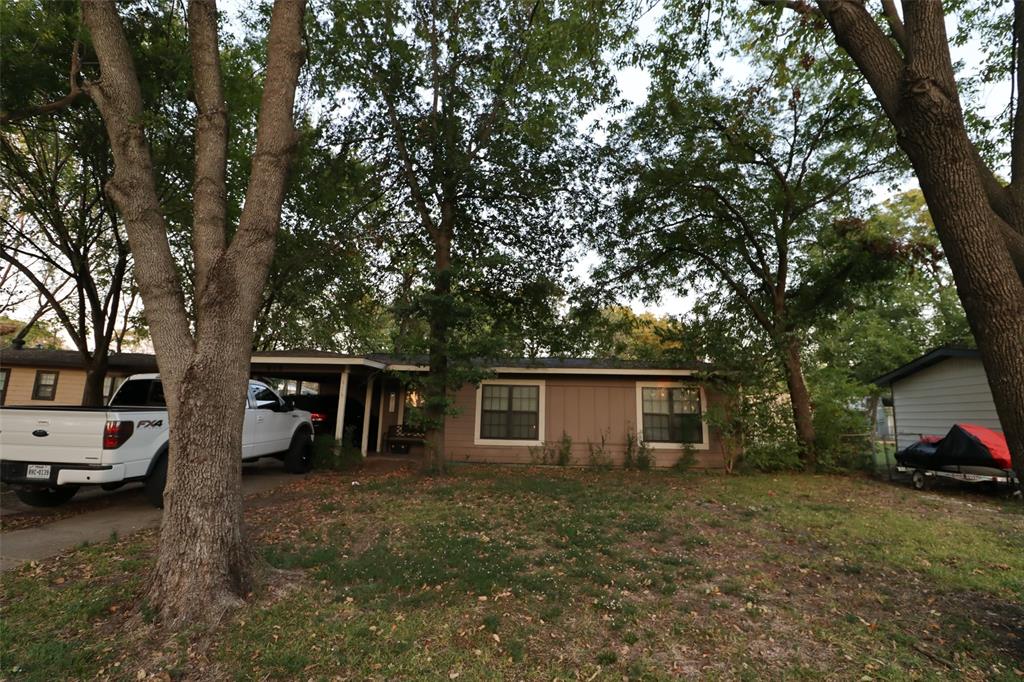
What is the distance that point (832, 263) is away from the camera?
11914 mm

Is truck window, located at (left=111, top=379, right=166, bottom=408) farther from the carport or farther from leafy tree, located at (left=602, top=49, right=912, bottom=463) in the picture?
leafy tree, located at (left=602, top=49, right=912, bottom=463)

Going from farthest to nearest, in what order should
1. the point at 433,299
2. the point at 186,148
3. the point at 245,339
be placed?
1. the point at 186,148
2. the point at 433,299
3. the point at 245,339

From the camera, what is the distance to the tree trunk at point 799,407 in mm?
11680

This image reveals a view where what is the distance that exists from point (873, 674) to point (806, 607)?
0.92 metres

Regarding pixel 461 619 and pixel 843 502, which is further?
pixel 843 502

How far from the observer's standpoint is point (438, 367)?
32.2ft

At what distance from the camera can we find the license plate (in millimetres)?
5777

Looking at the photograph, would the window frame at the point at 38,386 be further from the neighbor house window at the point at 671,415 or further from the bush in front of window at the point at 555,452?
the neighbor house window at the point at 671,415

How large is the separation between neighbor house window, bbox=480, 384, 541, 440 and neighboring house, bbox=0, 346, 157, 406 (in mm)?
12773

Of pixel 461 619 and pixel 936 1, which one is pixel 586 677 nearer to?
pixel 461 619

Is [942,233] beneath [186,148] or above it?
beneath

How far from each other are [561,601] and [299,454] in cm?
784

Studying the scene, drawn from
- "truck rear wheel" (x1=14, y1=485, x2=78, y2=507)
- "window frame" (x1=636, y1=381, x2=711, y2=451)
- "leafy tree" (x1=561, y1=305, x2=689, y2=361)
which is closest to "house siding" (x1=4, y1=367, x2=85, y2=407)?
"truck rear wheel" (x1=14, y1=485, x2=78, y2=507)

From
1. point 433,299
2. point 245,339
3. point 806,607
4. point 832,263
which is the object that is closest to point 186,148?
Answer: point 433,299
